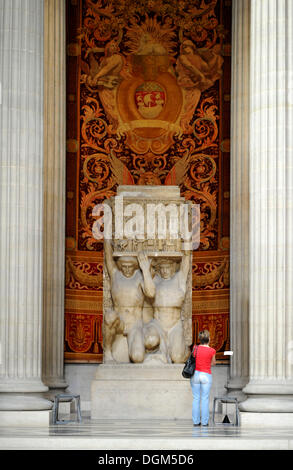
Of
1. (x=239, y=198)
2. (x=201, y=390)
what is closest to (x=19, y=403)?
(x=201, y=390)

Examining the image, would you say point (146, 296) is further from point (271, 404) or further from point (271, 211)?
point (271, 404)

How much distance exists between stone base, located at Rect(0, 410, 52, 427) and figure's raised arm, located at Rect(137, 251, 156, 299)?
310cm

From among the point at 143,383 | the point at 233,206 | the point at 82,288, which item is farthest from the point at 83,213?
the point at 143,383

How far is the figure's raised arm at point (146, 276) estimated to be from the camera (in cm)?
1777

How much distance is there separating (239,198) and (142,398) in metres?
5.23

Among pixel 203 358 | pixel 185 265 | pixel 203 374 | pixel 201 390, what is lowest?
pixel 201 390

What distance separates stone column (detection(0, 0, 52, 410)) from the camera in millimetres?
15828

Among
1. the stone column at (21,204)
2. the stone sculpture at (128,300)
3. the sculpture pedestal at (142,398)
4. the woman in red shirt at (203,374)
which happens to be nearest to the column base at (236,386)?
the sculpture pedestal at (142,398)

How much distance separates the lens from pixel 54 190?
20688 millimetres

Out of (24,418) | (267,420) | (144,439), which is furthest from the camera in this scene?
(24,418)

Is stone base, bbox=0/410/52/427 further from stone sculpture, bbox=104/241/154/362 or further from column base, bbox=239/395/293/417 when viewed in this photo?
column base, bbox=239/395/293/417

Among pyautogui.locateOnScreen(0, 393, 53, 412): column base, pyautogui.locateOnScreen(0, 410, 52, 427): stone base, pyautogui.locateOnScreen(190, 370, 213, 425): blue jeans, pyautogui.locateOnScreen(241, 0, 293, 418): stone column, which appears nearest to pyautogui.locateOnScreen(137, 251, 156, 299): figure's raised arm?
pyautogui.locateOnScreen(241, 0, 293, 418): stone column

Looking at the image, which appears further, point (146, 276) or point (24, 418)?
point (146, 276)
